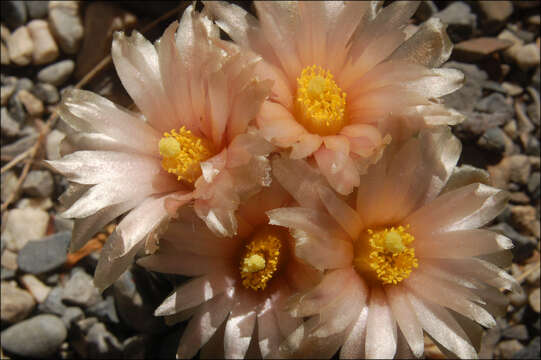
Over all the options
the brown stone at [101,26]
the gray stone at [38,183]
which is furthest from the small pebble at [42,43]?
A: the gray stone at [38,183]

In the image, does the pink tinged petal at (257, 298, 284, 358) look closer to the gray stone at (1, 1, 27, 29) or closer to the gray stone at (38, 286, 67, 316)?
the gray stone at (38, 286, 67, 316)

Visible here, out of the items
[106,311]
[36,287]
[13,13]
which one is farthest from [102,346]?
[13,13]

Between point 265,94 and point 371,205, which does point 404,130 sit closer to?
point 371,205

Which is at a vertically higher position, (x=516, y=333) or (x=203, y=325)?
(x=203, y=325)

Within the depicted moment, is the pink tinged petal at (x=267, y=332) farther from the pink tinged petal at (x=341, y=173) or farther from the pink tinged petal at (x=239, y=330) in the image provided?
the pink tinged petal at (x=341, y=173)

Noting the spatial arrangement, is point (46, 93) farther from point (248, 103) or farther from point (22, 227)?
point (248, 103)

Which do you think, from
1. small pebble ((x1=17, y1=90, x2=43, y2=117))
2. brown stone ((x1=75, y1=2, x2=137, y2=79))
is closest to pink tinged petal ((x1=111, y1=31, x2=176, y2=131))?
brown stone ((x1=75, y1=2, x2=137, y2=79))
